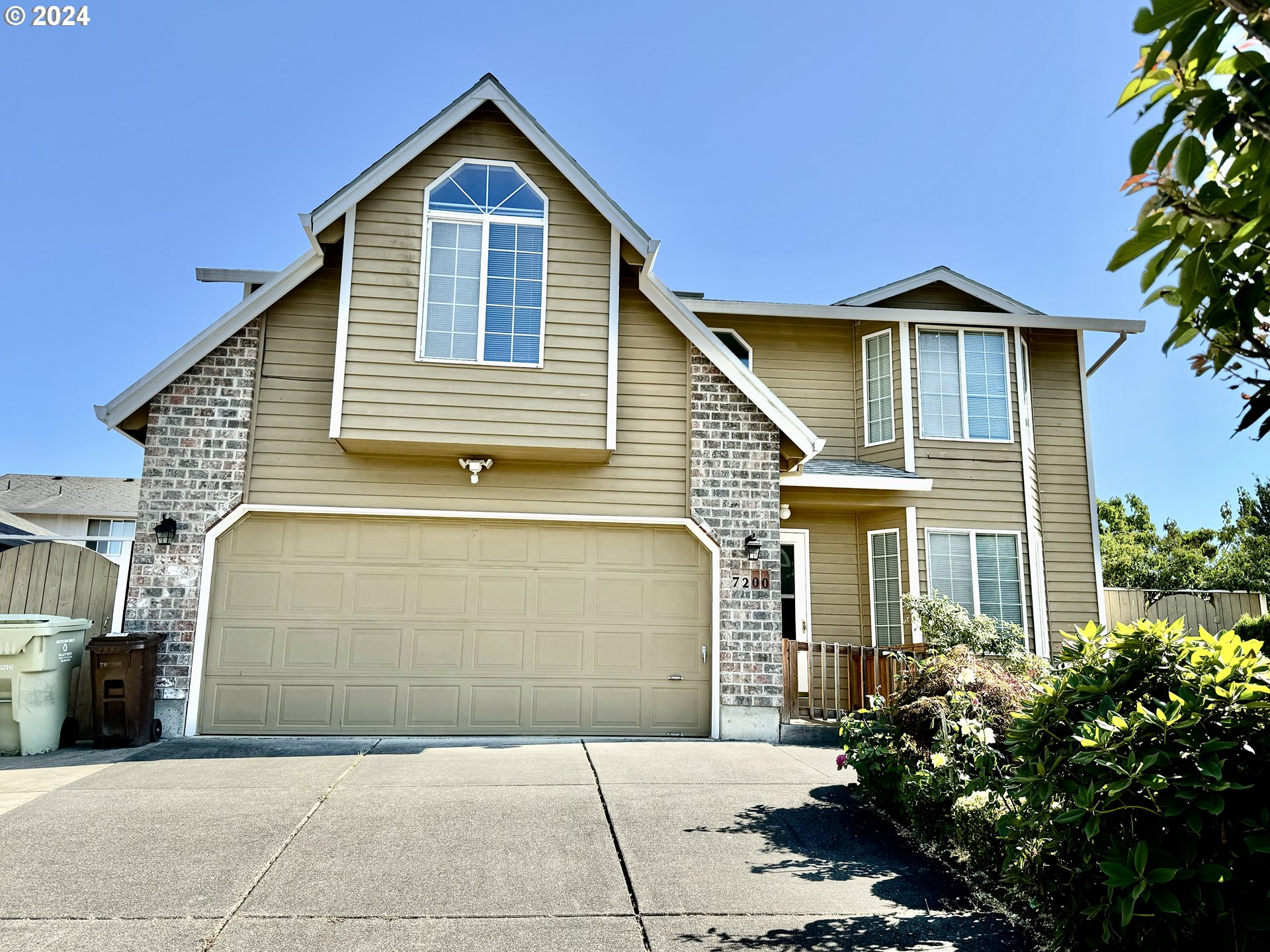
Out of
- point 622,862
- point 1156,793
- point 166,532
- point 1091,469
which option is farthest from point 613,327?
point 1091,469

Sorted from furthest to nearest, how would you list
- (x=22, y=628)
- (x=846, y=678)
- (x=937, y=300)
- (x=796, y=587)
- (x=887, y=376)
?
(x=937, y=300), (x=887, y=376), (x=796, y=587), (x=846, y=678), (x=22, y=628)

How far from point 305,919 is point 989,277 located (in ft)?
44.4

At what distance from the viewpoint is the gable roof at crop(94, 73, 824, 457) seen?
29.3 feet

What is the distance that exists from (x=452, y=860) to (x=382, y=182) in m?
7.03

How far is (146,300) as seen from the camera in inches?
1019

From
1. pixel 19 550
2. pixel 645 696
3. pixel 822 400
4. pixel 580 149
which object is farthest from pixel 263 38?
pixel 645 696

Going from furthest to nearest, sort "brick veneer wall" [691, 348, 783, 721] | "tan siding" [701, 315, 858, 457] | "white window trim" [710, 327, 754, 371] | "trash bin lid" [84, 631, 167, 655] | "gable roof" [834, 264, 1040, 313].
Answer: "gable roof" [834, 264, 1040, 313], "tan siding" [701, 315, 858, 457], "white window trim" [710, 327, 754, 371], "brick veneer wall" [691, 348, 783, 721], "trash bin lid" [84, 631, 167, 655]

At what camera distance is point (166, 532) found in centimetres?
884

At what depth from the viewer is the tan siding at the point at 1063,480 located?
12.6 m

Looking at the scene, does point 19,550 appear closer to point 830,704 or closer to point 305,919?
point 305,919

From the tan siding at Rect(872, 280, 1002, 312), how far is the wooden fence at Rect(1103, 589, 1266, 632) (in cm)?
523

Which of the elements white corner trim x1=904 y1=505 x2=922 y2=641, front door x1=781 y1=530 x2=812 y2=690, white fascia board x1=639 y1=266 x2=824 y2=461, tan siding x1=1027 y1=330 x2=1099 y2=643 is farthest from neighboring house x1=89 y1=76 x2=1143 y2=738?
tan siding x1=1027 y1=330 x2=1099 y2=643

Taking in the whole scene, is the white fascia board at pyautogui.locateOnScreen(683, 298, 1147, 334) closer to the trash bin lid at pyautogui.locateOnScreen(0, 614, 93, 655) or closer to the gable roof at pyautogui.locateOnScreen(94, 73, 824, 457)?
the gable roof at pyautogui.locateOnScreen(94, 73, 824, 457)

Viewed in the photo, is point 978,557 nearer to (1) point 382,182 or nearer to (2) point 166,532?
(1) point 382,182
